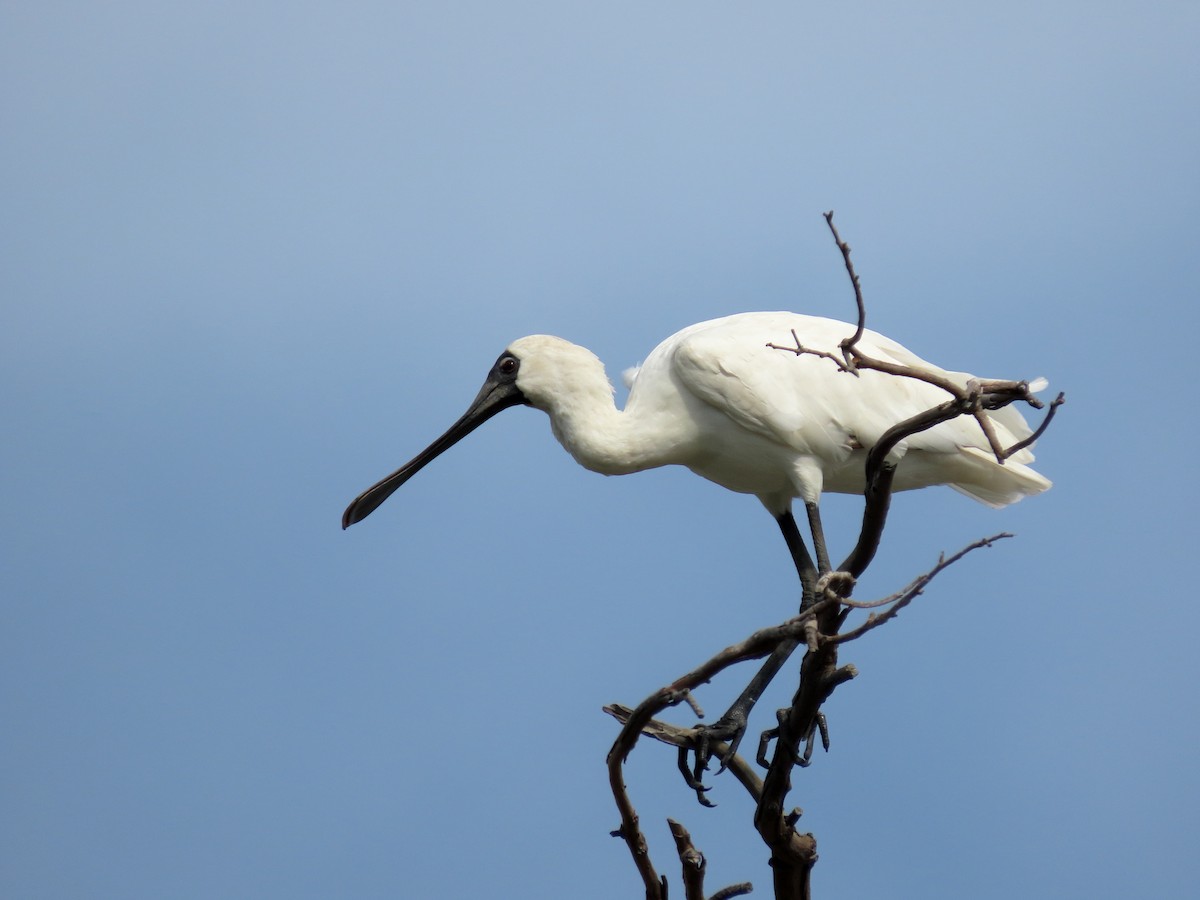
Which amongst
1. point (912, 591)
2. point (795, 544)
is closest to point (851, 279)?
point (912, 591)

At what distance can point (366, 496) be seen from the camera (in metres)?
6.92

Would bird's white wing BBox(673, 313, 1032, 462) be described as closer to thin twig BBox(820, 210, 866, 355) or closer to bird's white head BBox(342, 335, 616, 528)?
bird's white head BBox(342, 335, 616, 528)

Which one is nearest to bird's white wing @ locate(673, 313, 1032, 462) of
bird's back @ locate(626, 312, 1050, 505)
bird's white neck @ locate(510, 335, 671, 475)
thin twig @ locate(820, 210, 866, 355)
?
bird's back @ locate(626, 312, 1050, 505)

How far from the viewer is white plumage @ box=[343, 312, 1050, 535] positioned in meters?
5.77

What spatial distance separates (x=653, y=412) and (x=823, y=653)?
1.53m

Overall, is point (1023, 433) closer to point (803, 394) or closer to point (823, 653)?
point (803, 394)

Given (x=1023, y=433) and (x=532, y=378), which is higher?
(x=532, y=378)

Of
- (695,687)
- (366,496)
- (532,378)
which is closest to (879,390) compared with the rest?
(532,378)

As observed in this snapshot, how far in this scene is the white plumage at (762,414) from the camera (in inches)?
227

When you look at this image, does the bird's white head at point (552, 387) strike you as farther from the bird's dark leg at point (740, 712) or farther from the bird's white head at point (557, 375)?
the bird's dark leg at point (740, 712)

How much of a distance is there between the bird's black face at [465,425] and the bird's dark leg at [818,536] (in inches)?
48.2

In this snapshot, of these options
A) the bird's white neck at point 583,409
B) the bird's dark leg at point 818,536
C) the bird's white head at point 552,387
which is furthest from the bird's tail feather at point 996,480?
the bird's white head at point 552,387

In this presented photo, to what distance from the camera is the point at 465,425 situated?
659cm

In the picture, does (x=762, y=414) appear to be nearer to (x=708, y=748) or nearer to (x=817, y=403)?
(x=817, y=403)
